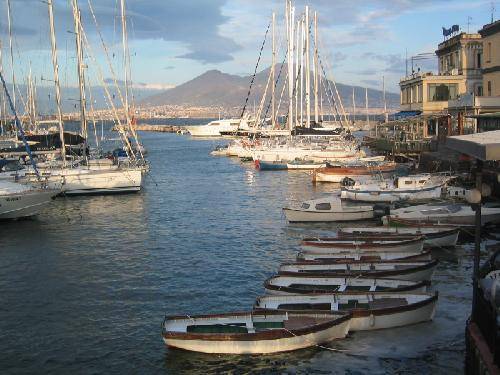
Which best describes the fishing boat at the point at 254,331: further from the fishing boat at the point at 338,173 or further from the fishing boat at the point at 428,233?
the fishing boat at the point at 338,173

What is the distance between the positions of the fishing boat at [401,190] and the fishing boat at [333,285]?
Answer: 69.2ft

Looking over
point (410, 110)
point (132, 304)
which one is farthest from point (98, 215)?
point (410, 110)

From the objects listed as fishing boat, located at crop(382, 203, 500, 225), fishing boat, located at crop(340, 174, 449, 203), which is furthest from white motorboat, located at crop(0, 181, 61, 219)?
fishing boat, located at crop(382, 203, 500, 225)

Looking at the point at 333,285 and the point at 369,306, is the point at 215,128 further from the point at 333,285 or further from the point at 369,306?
the point at 369,306

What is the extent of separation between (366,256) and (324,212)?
12.3 metres

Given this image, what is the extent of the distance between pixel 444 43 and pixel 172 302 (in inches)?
2470

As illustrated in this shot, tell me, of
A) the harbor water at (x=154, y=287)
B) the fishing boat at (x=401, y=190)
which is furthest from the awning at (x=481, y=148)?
the fishing boat at (x=401, y=190)

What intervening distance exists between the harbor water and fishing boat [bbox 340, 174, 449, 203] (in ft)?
19.2

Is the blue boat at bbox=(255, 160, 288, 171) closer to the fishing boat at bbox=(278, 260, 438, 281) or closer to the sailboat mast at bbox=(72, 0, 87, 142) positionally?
the sailboat mast at bbox=(72, 0, 87, 142)

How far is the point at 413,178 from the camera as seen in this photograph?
43969 mm

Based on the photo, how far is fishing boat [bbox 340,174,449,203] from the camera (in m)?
42.3

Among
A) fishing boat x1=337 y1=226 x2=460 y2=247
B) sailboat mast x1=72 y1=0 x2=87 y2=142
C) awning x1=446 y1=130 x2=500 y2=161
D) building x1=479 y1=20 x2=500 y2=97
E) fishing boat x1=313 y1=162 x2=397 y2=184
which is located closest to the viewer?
awning x1=446 y1=130 x2=500 y2=161

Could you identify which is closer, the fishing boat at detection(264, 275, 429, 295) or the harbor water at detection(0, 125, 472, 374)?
the harbor water at detection(0, 125, 472, 374)

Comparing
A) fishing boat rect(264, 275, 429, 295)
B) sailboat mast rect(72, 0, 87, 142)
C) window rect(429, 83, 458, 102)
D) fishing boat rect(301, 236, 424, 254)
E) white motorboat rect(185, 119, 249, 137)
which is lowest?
fishing boat rect(264, 275, 429, 295)
